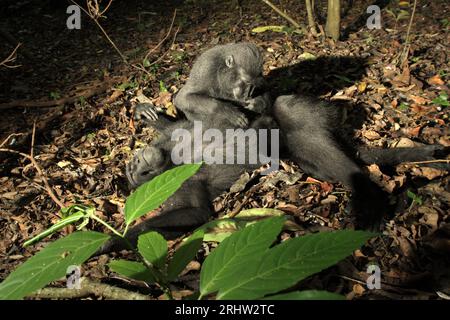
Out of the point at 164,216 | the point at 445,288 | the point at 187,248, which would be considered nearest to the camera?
the point at 187,248

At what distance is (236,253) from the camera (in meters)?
0.99

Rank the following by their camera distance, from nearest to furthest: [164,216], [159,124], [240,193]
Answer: [164,216] → [240,193] → [159,124]

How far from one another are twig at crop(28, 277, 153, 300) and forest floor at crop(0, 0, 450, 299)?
232 millimetres

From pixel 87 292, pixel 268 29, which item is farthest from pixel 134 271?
pixel 268 29

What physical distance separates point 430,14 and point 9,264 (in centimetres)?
775

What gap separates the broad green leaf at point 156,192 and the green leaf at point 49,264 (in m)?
0.12

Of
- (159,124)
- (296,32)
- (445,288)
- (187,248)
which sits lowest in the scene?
(445,288)

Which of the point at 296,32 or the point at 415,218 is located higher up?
the point at 296,32

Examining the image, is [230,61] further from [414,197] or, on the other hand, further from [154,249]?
[154,249]

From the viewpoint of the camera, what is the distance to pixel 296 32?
704 cm

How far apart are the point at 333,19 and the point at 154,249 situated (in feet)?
20.7

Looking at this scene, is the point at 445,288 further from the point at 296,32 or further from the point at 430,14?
the point at 430,14

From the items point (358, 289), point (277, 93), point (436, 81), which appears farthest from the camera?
point (277, 93)

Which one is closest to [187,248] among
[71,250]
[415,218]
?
[71,250]
